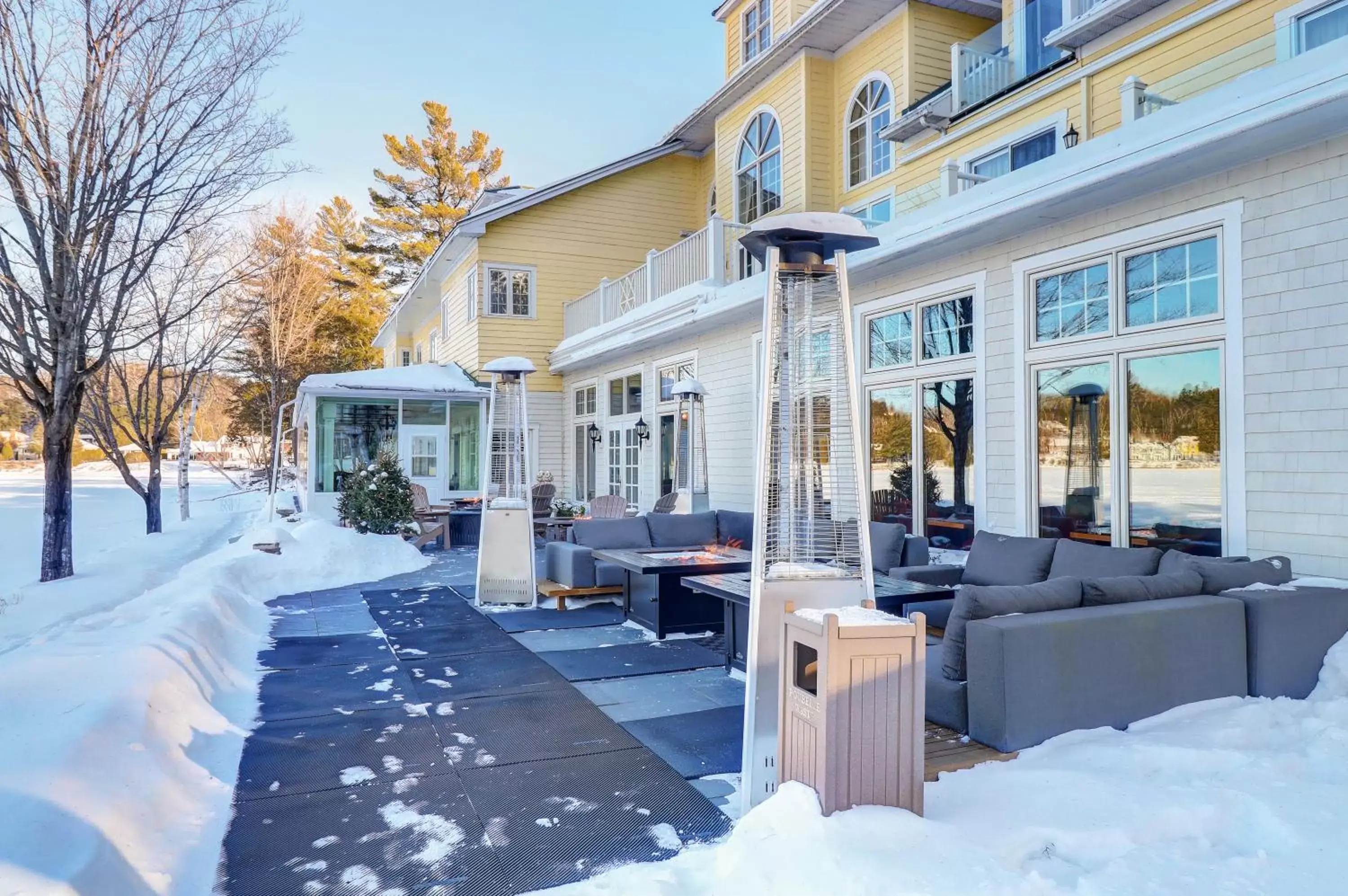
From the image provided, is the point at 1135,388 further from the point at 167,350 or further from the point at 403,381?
the point at 167,350

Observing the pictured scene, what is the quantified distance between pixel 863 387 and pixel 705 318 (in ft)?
8.86

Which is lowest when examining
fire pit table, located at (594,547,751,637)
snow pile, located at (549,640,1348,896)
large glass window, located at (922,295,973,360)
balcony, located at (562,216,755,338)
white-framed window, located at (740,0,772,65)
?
snow pile, located at (549,640,1348,896)

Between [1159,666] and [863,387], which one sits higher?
[863,387]

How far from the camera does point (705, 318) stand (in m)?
10.6

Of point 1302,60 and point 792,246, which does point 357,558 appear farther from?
point 1302,60

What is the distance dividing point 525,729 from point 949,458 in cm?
464

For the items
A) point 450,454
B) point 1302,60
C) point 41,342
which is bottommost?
point 450,454

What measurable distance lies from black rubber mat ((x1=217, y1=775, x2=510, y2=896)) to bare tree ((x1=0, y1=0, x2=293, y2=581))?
735 cm

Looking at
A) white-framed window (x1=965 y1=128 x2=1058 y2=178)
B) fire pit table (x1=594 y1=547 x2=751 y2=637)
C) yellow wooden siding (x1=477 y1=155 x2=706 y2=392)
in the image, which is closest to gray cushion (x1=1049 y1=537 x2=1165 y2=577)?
fire pit table (x1=594 y1=547 x2=751 y2=637)

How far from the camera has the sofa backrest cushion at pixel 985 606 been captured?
3.93m

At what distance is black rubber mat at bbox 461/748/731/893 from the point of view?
306 cm

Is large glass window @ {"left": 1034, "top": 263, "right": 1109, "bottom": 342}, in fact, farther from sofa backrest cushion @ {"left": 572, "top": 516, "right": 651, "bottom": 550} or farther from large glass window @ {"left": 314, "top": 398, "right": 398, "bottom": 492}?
large glass window @ {"left": 314, "top": 398, "right": 398, "bottom": 492}

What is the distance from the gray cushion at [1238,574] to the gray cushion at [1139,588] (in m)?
0.09

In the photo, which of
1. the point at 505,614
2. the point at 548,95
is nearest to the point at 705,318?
the point at 505,614
